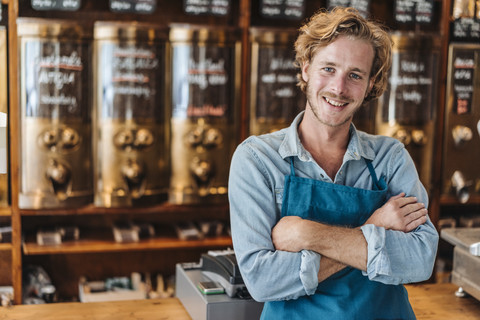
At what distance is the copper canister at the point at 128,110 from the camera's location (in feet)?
10.2

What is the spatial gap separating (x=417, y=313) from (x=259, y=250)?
73 cm

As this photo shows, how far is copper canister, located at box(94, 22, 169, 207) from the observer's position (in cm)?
309

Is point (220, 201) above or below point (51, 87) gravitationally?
below

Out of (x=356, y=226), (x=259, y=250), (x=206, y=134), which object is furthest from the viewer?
(x=206, y=134)

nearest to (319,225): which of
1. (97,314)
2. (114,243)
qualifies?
(97,314)

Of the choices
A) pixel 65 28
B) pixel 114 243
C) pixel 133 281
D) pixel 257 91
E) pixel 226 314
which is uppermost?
pixel 65 28

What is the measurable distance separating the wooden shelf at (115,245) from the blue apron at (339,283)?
69.2 inches

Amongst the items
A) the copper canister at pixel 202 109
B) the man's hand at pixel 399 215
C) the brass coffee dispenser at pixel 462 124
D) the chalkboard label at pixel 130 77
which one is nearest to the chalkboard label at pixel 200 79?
the copper canister at pixel 202 109

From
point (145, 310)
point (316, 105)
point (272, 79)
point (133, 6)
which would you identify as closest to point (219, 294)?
point (145, 310)

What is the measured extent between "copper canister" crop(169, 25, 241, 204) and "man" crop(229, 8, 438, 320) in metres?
1.44

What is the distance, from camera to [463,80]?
367 cm

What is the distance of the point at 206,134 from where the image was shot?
10.7 feet

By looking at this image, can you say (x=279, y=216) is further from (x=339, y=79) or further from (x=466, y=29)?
(x=466, y=29)

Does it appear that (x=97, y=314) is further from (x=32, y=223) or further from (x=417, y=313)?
(x=32, y=223)
